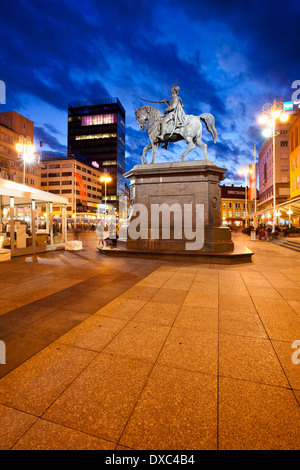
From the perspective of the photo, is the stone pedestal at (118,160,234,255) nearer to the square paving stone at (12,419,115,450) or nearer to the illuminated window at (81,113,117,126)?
the square paving stone at (12,419,115,450)

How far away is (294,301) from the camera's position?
5324mm

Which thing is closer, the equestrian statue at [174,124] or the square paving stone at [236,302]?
the square paving stone at [236,302]

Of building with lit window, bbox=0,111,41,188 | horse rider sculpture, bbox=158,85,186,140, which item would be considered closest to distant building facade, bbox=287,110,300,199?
horse rider sculpture, bbox=158,85,186,140

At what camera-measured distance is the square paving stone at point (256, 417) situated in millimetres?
1806

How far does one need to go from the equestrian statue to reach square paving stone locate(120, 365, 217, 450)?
39.9 feet

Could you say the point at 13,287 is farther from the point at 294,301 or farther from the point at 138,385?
the point at 294,301

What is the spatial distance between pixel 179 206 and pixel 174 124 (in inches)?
188

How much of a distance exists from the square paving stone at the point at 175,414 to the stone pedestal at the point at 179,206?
8.94 m

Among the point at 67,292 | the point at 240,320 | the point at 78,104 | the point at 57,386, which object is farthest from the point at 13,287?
the point at 78,104

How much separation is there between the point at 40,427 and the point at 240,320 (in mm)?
3537

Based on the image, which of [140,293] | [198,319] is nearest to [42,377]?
[198,319]

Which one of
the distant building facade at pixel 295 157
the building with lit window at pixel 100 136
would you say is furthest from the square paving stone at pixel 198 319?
the building with lit window at pixel 100 136

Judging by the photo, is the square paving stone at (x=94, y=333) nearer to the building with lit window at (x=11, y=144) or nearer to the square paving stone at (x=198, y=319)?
the square paving stone at (x=198, y=319)

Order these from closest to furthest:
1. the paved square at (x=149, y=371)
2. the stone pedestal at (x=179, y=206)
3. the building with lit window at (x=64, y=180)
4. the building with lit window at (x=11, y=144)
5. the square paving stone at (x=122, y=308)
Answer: the paved square at (x=149, y=371)
the square paving stone at (x=122, y=308)
the stone pedestal at (x=179, y=206)
the building with lit window at (x=11, y=144)
the building with lit window at (x=64, y=180)
